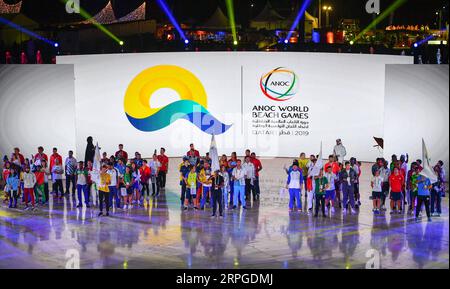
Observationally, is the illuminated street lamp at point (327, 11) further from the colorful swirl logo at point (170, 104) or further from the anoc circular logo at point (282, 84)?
the colorful swirl logo at point (170, 104)

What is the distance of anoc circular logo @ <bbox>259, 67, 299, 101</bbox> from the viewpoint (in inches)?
1086

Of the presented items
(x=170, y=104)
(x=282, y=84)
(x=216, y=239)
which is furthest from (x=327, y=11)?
(x=216, y=239)

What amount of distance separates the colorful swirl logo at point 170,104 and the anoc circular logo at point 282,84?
2.06 m

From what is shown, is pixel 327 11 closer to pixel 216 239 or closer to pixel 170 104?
pixel 170 104

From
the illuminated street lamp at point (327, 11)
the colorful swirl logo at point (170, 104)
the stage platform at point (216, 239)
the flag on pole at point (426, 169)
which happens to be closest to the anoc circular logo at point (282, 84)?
the colorful swirl logo at point (170, 104)

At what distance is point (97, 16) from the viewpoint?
1362 inches

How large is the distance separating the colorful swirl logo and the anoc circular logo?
6.75 ft

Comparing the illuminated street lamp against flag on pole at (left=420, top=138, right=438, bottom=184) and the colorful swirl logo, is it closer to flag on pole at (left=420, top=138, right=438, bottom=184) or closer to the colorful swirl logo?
→ the colorful swirl logo

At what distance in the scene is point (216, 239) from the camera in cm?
1706

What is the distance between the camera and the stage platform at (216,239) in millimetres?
15445

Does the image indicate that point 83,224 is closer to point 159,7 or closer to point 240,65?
point 240,65
